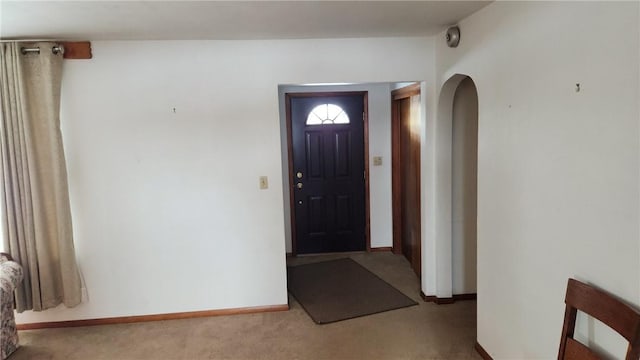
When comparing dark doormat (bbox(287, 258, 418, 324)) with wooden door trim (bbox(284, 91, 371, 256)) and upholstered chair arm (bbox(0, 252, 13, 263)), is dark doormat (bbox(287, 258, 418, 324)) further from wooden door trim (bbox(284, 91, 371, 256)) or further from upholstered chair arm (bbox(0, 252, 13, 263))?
upholstered chair arm (bbox(0, 252, 13, 263))

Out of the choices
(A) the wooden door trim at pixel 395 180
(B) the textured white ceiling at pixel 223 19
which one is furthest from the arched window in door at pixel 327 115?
(B) the textured white ceiling at pixel 223 19

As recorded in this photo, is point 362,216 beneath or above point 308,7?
beneath

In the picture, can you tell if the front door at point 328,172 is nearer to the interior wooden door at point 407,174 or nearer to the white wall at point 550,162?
the interior wooden door at point 407,174

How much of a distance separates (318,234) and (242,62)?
7.80ft

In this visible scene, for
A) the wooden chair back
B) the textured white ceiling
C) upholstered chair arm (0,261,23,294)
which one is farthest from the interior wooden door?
upholstered chair arm (0,261,23,294)

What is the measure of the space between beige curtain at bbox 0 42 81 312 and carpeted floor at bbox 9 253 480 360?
35 cm

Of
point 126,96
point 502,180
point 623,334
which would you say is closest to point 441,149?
point 502,180

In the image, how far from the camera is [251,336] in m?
3.21

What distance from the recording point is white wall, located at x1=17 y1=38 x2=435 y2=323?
3295 mm

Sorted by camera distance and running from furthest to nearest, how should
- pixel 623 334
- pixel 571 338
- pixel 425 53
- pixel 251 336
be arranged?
pixel 425 53 < pixel 251 336 < pixel 571 338 < pixel 623 334

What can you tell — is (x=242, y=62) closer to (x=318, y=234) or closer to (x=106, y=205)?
(x=106, y=205)

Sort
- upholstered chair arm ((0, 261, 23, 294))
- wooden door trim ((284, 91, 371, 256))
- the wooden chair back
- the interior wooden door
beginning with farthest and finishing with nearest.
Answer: wooden door trim ((284, 91, 371, 256)), the interior wooden door, upholstered chair arm ((0, 261, 23, 294)), the wooden chair back

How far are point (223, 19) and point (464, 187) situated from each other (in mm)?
2287

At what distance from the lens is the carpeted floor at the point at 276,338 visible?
9.74ft
